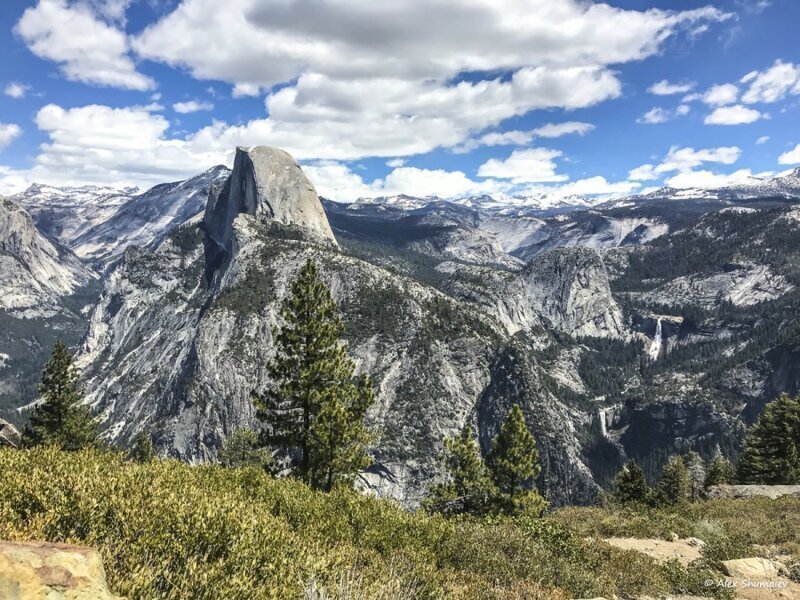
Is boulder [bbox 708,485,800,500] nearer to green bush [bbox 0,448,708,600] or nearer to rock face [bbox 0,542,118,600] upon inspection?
green bush [bbox 0,448,708,600]

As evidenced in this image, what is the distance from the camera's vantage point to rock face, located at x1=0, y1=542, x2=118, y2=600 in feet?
15.6

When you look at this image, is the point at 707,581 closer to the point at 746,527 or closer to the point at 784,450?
the point at 746,527

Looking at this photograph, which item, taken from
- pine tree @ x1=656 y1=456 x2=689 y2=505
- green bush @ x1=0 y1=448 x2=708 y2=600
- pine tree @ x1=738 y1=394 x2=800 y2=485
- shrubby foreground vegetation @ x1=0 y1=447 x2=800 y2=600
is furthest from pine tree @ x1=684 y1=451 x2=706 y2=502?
green bush @ x1=0 y1=448 x2=708 y2=600

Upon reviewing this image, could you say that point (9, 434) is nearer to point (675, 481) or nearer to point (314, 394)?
point (314, 394)

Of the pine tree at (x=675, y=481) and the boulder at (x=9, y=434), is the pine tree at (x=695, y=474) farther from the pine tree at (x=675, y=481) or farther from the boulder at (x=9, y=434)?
the boulder at (x=9, y=434)

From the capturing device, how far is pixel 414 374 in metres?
170

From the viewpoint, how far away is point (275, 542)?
29.1 feet

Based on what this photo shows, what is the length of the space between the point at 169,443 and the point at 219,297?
2233 inches

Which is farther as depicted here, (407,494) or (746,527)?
(407,494)

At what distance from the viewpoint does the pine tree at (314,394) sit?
23875mm

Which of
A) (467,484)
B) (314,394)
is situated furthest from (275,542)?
(467,484)

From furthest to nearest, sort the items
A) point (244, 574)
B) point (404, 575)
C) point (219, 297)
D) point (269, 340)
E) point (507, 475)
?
Answer: point (219, 297)
point (269, 340)
point (507, 475)
point (404, 575)
point (244, 574)

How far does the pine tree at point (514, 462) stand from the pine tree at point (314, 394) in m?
14.6

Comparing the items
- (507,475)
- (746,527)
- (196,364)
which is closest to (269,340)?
(196,364)
